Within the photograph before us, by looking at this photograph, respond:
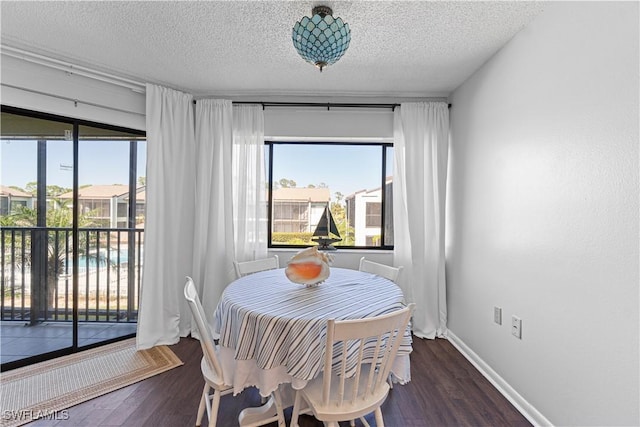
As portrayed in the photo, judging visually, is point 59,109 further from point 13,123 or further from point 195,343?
point 195,343

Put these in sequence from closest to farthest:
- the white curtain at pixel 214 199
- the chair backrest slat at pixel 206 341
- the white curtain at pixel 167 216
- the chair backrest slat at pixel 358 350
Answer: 1. the chair backrest slat at pixel 358 350
2. the chair backrest slat at pixel 206 341
3. the white curtain at pixel 167 216
4. the white curtain at pixel 214 199

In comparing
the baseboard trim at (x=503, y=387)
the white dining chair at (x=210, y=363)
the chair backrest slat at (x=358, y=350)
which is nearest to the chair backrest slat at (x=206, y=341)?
the white dining chair at (x=210, y=363)

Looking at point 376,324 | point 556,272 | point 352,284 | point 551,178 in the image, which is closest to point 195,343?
point 352,284

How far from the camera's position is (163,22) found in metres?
1.98

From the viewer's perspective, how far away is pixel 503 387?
211 cm

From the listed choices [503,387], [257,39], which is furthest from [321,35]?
[503,387]

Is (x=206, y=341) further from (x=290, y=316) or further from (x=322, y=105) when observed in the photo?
(x=322, y=105)

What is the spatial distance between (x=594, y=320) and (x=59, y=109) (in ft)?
12.8

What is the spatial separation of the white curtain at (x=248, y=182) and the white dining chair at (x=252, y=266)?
38 centimetres

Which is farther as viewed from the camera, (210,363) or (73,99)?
(73,99)

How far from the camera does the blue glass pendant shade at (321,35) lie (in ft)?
5.58

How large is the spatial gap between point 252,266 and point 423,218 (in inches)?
68.6

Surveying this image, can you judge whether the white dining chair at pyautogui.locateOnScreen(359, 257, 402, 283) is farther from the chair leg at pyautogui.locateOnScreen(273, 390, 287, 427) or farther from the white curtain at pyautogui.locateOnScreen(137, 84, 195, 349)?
the white curtain at pyautogui.locateOnScreen(137, 84, 195, 349)

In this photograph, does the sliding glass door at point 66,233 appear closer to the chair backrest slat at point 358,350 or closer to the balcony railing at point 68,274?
the balcony railing at point 68,274
